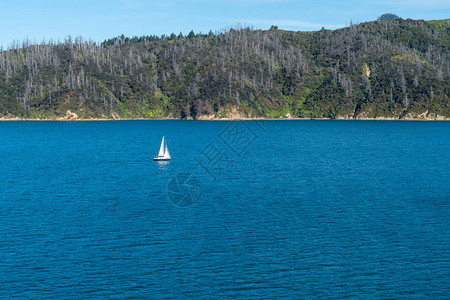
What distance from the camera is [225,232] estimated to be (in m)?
67.0

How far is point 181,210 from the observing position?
265ft

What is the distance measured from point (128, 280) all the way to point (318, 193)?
53.9 meters

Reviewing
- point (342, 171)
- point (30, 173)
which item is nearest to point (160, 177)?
point (30, 173)

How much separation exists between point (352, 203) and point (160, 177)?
50.8 metres

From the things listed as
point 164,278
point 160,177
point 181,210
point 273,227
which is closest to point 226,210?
point 181,210

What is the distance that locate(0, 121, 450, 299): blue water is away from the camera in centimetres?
4919

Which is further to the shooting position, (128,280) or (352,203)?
(352,203)

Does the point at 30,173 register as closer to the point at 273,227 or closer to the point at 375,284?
the point at 273,227

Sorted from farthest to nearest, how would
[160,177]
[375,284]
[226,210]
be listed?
[160,177] < [226,210] < [375,284]

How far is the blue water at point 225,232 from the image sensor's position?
4919 cm

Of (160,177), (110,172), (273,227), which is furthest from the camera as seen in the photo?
(110,172)

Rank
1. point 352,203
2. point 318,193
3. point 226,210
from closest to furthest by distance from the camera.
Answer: point 226,210, point 352,203, point 318,193

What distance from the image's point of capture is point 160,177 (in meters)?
117

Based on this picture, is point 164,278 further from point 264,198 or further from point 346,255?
point 264,198
